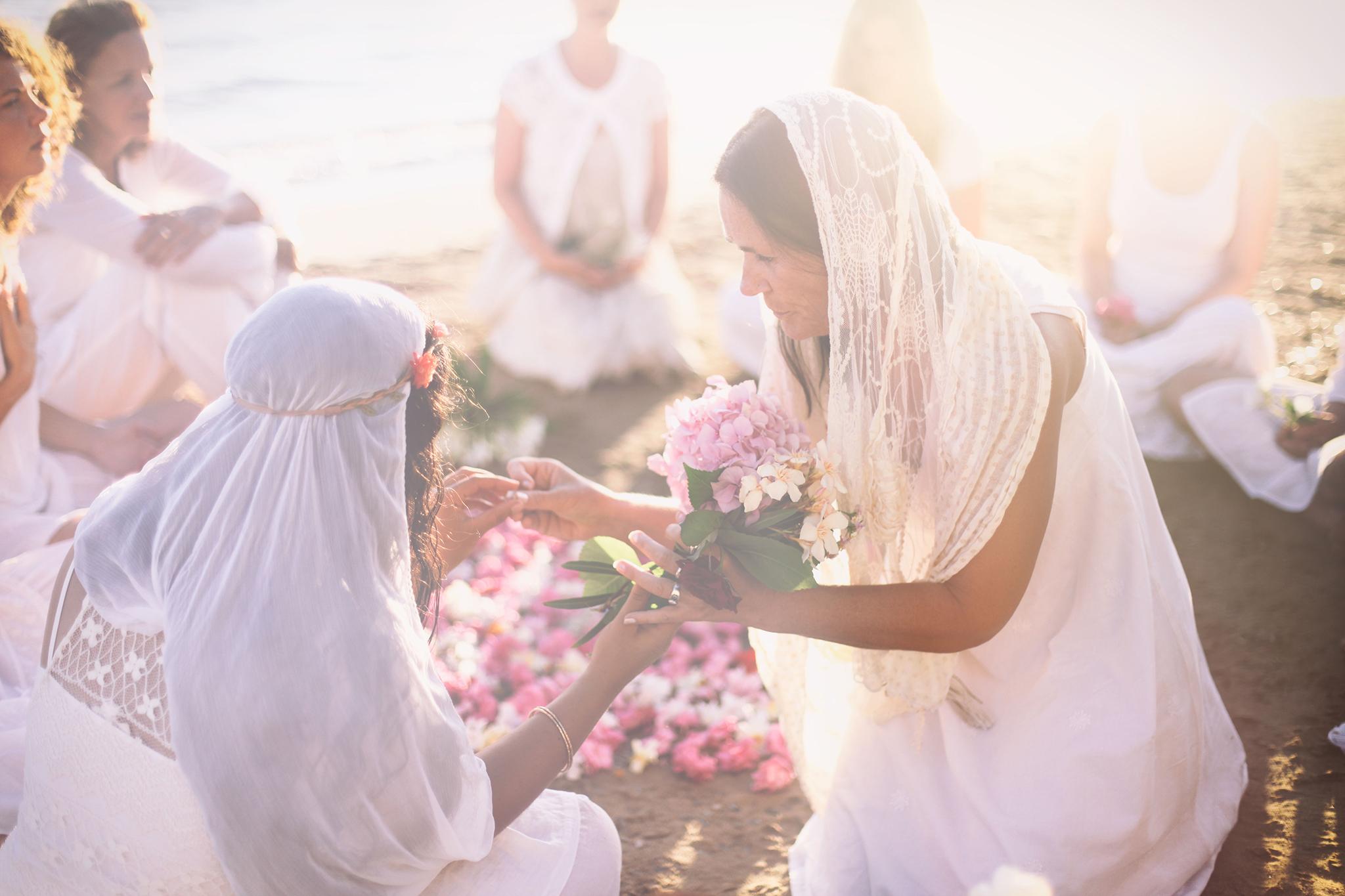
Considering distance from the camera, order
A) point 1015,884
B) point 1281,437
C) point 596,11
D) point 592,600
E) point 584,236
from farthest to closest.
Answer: point 584,236
point 596,11
point 1281,437
point 592,600
point 1015,884

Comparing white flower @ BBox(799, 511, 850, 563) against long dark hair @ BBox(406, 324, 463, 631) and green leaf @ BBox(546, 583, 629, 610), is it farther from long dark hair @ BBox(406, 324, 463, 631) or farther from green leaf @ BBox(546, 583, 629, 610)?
long dark hair @ BBox(406, 324, 463, 631)

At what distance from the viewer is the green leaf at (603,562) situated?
2762mm

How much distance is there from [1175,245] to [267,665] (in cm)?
504

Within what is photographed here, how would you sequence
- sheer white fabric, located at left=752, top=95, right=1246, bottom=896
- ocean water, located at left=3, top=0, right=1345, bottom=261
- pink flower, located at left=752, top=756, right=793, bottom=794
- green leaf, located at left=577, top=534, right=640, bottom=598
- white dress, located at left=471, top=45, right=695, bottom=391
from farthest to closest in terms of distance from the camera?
ocean water, located at left=3, top=0, right=1345, bottom=261, white dress, located at left=471, top=45, right=695, bottom=391, pink flower, located at left=752, top=756, right=793, bottom=794, green leaf, located at left=577, top=534, right=640, bottom=598, sheer white fabric, located at left=752, top=95, right=1246, bottom=896

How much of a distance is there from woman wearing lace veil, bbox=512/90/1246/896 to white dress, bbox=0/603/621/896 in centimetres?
101

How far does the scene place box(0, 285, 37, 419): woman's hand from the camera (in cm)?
353

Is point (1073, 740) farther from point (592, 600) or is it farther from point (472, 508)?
point (472, 508)

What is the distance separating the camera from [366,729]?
79.4 inches

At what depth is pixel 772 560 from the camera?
2451 millimetres

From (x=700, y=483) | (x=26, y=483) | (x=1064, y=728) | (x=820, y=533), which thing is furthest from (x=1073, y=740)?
(x=26, y=483)

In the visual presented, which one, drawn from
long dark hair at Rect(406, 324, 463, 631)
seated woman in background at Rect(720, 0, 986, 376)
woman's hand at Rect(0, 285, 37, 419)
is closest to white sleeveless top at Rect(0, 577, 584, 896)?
long dark hair at Rect(406, 324, 463, 631)

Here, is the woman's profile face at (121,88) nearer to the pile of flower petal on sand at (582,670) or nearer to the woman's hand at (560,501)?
the pile of flower petal on sand at (582,670)

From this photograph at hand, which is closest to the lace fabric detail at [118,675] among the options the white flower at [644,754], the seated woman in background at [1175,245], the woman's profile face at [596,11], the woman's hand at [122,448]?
the white flower at [644,754]

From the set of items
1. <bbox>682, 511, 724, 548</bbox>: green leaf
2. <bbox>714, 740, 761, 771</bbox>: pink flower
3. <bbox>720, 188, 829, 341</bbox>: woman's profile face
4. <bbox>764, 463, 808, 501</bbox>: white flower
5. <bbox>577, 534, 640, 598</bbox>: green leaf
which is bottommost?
<bbox>714, 740, 761, 771</bbox>: pink flower
